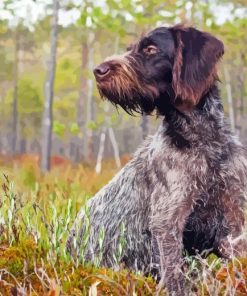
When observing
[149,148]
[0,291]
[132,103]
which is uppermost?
[132,103]

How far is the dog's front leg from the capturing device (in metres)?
4.15

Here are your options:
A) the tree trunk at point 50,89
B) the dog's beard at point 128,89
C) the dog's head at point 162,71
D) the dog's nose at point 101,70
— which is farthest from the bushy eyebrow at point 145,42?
the tree trunk at point 50,89

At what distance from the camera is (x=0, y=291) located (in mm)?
3711

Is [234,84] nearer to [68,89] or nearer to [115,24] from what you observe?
[68,89]

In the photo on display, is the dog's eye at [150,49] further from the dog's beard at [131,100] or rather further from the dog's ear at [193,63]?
the dog's beard at [131,100]

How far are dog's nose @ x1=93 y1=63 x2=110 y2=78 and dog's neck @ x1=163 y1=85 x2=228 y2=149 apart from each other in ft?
1.85

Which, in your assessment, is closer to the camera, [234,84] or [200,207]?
[200,207]

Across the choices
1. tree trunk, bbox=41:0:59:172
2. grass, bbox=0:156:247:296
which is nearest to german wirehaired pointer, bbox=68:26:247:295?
grass, bbox=0:156:247:296

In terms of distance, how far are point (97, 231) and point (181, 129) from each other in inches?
45.1

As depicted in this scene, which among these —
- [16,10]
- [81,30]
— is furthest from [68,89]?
[16,10]

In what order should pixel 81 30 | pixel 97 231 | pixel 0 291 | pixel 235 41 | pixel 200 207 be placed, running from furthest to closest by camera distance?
pixel 81 30, pixel 235 41, pixel 97 231, pixel 200 207, pixel 0 291

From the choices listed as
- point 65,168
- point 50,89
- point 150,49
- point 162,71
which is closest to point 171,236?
point 162,71

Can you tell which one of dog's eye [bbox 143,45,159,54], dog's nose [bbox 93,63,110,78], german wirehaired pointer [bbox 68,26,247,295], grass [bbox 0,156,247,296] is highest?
dog's eye [bbox 143,45,159,54]

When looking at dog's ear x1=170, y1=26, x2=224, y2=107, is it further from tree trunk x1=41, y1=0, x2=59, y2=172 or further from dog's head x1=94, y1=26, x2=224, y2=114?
tree trunk x1=41, y1=0, x2=59, y2=172
